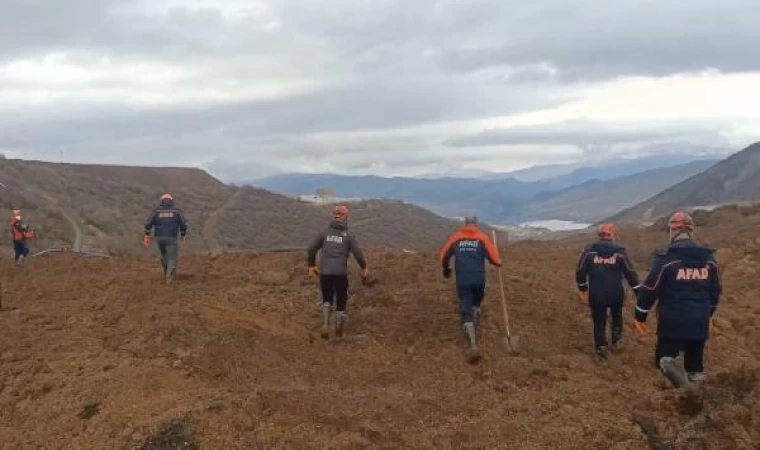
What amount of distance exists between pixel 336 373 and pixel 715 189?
342 feet

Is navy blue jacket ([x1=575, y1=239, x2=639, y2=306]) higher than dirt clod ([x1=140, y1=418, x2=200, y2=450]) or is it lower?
higher

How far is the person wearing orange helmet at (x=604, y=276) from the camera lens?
9711 millimetres

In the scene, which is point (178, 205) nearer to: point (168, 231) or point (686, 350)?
point (168, 231)

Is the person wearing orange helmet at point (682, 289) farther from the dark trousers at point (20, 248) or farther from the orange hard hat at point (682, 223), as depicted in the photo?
the dark trousers at point (20, 248)

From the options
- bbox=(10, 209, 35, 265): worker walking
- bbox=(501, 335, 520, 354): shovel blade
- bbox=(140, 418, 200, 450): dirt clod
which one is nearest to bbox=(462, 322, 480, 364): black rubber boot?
bbox=(501, 335, 520, 354): shovel blade

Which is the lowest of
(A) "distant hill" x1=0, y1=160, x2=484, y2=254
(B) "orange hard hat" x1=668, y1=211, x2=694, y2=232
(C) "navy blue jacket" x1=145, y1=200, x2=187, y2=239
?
(A) "distant hill" x1=0, y1=160, x2=484, y2=254

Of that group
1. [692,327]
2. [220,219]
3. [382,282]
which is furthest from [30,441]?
[220,219]

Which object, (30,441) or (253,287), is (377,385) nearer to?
(30,441)

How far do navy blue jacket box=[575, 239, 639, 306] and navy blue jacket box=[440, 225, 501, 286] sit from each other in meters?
1.21

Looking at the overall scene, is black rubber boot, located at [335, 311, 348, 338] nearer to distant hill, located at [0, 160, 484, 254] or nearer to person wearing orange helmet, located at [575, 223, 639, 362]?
person wearing orange helmet, located at [575, 223, 639, 362]

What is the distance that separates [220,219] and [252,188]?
57.4 feet

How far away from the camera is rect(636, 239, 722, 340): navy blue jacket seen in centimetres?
728

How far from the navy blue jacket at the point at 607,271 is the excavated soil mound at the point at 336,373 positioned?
87cm

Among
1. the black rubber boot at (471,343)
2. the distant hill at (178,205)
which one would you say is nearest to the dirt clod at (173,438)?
the black rubber boot at (471,343)
